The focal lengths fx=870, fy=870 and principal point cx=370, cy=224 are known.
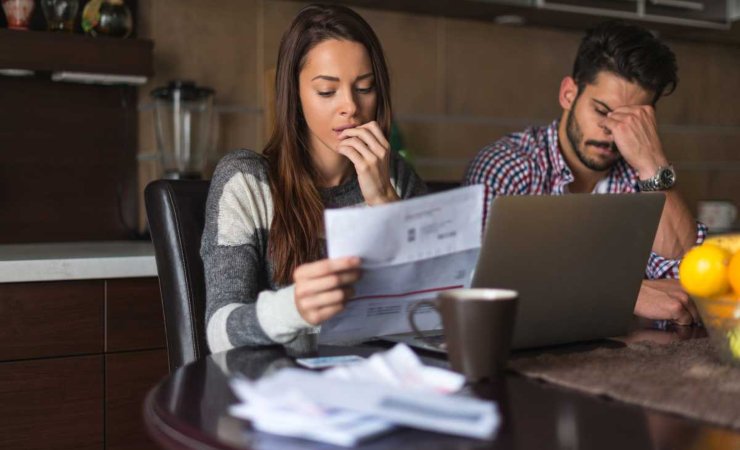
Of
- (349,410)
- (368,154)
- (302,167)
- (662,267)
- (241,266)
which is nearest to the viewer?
(349,410)

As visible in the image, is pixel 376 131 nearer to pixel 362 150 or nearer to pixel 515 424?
pixel 362 150

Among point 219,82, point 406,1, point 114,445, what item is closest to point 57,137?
point 219,82

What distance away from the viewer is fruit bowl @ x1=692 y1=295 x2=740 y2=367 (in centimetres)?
99

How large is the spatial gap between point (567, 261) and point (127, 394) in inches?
52.9

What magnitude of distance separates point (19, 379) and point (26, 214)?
704 millimetres

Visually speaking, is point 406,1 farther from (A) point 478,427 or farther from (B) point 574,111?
(A) point 478,427

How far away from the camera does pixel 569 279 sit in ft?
3.60

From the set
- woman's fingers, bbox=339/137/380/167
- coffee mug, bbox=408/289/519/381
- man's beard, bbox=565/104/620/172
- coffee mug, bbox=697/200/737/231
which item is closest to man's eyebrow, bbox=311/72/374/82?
woman's fingers, bbox=339/137/380/167

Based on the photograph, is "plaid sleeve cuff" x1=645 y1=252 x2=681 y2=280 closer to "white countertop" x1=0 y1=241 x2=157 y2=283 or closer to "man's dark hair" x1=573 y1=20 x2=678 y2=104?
"man's dark hair" x1=573 y1=20 x2=678 y2=104

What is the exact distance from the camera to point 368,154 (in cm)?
145

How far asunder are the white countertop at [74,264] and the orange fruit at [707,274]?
136cm

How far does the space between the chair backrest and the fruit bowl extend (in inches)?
30.6

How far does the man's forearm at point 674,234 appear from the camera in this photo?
196 cm

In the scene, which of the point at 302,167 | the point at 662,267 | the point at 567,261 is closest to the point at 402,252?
the point at 567,261
